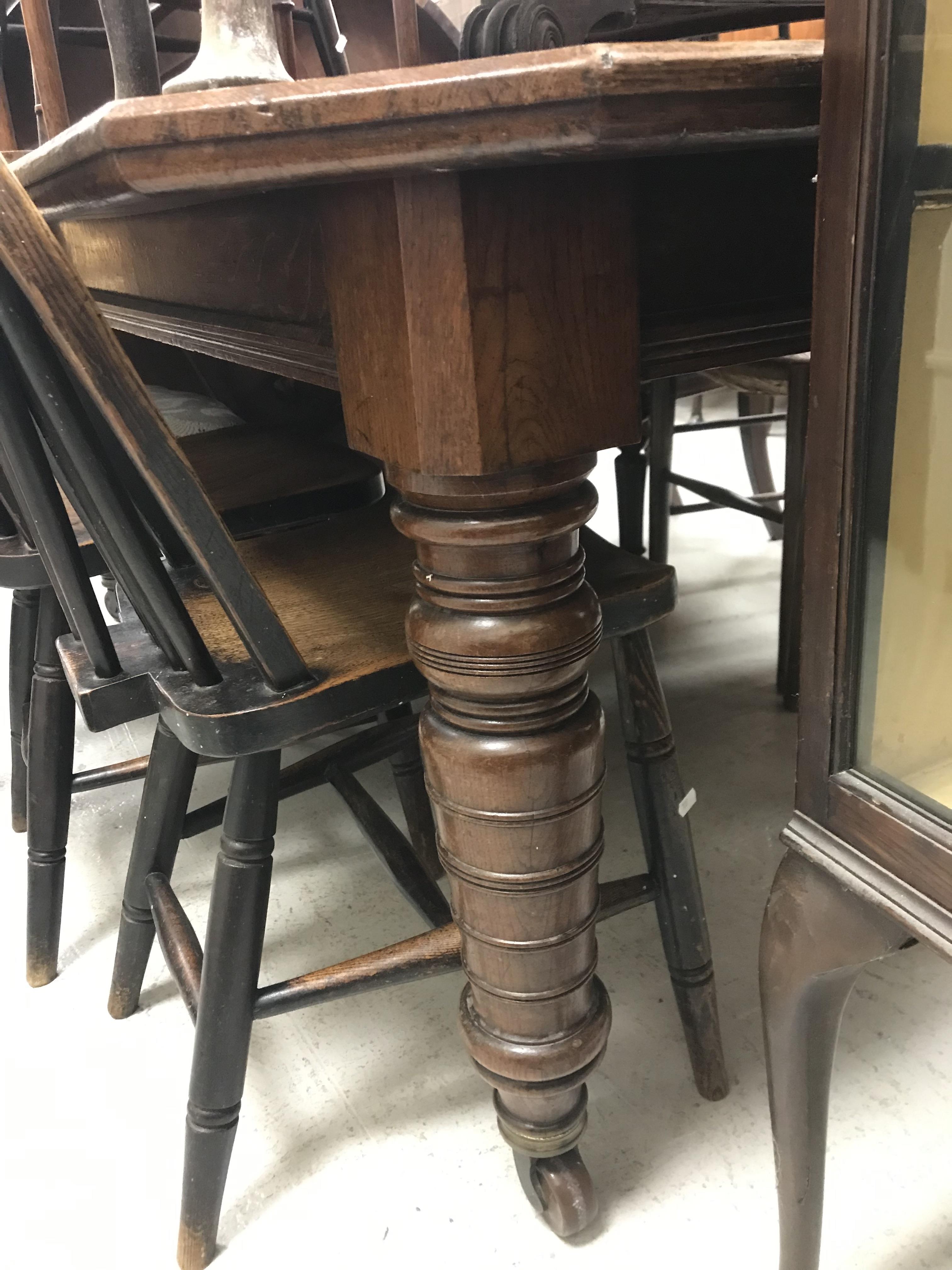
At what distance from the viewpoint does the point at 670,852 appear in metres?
0.90

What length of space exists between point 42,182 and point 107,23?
0.61 m

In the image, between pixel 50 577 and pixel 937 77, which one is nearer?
pixel 937 77

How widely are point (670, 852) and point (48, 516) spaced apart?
1.92 ft

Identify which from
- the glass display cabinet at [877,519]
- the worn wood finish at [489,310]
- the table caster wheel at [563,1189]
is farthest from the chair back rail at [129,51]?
the table caster wheel at [563,1189]

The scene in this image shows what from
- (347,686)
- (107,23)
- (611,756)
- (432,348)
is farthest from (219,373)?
(432,348)

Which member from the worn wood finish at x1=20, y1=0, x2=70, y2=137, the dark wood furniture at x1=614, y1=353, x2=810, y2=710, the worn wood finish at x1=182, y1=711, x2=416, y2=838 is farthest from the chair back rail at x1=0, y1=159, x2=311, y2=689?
the worn wood finish at x1=20, y1=0, x2=70, y2=137

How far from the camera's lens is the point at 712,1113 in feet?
3.07

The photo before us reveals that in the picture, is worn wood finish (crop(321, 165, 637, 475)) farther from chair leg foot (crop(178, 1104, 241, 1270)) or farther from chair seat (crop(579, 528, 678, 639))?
chair leg foot (crop(178, 1104, 241, 1270))

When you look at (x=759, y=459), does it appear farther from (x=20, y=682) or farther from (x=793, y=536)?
(x=20, y=682)

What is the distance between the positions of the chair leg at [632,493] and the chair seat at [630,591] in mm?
951

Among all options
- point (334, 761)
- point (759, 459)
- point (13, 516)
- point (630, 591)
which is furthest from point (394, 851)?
point (759, 459)

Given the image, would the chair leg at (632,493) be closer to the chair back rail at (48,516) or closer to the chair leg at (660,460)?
the chair leg at (660,460)

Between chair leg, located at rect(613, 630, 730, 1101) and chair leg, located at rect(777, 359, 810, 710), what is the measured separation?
1.84 ft

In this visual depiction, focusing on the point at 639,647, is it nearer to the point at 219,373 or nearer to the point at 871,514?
the point at 871,514
